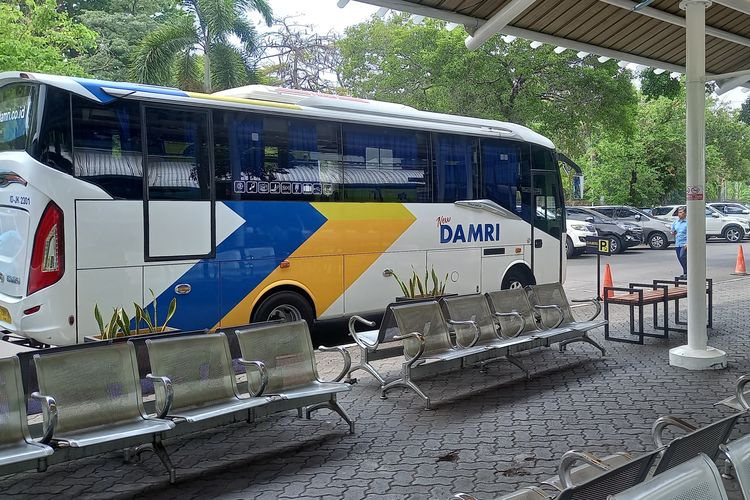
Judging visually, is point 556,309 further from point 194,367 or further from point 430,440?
point 194,367

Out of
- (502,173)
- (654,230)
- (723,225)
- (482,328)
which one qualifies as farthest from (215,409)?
(723,225)

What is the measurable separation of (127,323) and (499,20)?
5.28 metres

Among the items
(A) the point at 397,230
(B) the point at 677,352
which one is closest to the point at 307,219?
(A) the point at 397,230

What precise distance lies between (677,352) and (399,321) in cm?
365

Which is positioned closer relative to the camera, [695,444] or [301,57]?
[695,444]

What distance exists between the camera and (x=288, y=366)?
231 inches

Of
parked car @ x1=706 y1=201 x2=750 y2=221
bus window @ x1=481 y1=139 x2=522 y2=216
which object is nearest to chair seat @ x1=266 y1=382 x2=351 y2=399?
bus window @ x1=481 y1=139 x2=522 y2=216

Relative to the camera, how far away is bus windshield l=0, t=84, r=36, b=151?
7.43 m

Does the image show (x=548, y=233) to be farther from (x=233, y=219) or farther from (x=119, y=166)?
(x=119, y=166)

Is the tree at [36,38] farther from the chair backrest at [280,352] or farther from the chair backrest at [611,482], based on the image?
the chair backrest at [611,482]

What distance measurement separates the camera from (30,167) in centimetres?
727

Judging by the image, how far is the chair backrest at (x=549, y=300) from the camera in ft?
28.5

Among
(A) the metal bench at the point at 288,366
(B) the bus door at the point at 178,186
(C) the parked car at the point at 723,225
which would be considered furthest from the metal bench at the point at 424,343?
(C) the parked car at the point at 723,225

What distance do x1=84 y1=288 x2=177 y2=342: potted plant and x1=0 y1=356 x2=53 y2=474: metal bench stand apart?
2.61 meters
